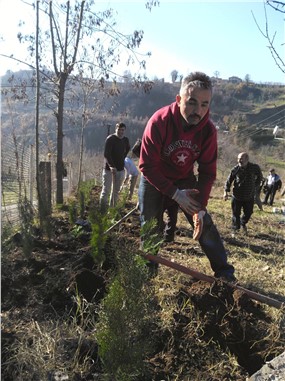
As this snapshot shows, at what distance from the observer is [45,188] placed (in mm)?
5465

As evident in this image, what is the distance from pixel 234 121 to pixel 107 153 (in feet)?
205

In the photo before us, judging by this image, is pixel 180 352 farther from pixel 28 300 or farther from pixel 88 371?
pixel 28 300

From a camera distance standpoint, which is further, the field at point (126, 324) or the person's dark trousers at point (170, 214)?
the person's dark trousers at point (170, 214)

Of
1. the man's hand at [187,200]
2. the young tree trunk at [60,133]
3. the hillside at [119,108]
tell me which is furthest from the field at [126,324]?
the young tree trunk at [60,133]

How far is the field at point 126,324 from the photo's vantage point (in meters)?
1.96

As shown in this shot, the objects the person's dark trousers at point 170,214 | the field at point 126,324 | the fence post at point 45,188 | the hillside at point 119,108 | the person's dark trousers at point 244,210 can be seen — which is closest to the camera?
the field at point 126,324

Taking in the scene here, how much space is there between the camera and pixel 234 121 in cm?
6650

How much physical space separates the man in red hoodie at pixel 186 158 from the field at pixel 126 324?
0.42 metres

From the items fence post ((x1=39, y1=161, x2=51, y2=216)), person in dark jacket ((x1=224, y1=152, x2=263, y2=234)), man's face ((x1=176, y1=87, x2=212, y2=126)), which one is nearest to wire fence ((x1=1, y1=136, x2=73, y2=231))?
fence post ((x1=39, y1=161, x2=51, y2=216))

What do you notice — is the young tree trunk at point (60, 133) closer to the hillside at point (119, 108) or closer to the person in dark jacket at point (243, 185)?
the hillside at point (119, 108)

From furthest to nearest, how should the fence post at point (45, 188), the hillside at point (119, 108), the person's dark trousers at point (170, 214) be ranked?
the hillside at point (119, 108)
the fence post at point (45, 188)
the person's dark trousers at point (170, 214)

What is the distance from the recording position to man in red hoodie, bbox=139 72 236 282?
288 cm

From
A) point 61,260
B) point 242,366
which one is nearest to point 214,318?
point 242,366

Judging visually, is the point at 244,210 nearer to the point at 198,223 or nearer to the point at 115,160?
the point at 115,160
